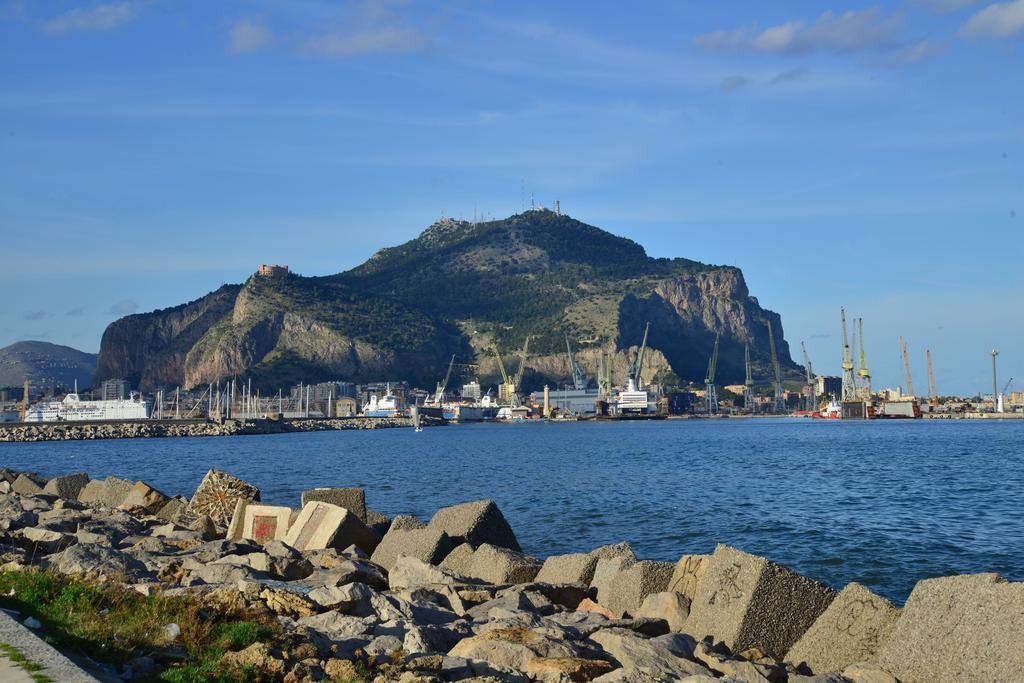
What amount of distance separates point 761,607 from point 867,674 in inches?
61.7

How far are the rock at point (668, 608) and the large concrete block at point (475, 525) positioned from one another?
467 centimetres

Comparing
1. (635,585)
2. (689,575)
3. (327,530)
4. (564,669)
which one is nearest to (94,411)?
(327,530)

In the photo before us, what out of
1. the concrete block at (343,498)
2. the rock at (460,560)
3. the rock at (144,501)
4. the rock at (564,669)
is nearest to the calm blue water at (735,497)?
the concrete block at (343,498)

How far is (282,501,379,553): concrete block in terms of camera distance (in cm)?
1723

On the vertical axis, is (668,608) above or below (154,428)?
below

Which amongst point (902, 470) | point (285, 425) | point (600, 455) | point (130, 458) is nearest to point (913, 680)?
point (902, 470)

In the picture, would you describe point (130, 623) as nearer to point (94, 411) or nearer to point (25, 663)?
point (25, 663)

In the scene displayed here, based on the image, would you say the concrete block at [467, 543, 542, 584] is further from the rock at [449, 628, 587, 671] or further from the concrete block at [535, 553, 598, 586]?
the rock at [449, 628, 587, 671]

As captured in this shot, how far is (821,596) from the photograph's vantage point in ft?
37.1

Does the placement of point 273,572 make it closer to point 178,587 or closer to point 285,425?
point 178,587

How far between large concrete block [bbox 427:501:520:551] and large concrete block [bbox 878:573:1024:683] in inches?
313

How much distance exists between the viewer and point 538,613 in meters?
12.5

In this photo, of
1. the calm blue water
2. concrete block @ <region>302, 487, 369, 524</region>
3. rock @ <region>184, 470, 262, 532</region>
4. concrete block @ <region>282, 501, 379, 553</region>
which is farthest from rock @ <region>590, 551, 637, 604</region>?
rock @ <region>184, 470, 262, 532</region>

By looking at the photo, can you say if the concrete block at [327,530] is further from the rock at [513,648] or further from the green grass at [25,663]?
the green grass at [25,663]
